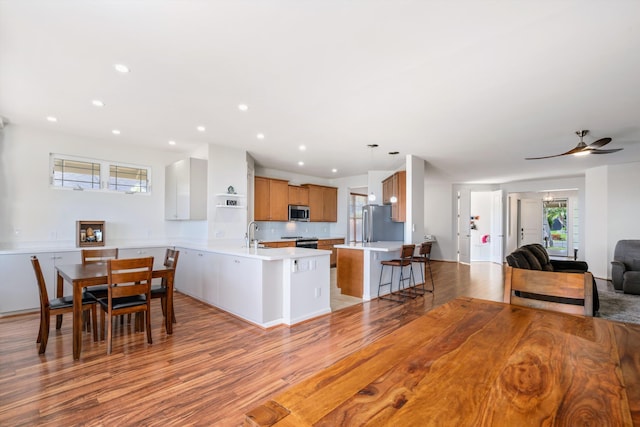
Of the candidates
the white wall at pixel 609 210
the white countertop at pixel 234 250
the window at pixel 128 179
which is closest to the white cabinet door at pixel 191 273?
the white countertop at pixel 234 250

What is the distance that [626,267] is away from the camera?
5730 mm

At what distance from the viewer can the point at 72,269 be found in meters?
3.35

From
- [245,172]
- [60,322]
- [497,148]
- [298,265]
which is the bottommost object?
[60,322]

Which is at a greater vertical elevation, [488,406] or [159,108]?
[159,108]

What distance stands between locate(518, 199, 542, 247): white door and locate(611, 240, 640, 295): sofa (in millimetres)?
4735

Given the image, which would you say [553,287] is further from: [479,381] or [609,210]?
[609,210]

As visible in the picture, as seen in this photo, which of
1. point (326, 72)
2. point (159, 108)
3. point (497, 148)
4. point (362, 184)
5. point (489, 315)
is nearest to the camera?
point (489, 315)

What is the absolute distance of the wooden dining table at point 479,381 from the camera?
684 millimetres

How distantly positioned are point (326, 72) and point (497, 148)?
13.1 feet

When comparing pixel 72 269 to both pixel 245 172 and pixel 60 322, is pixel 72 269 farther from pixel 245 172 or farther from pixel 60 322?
pixel 245 172

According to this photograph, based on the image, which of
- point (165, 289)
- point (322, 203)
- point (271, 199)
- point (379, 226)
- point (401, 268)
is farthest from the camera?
point (322, 203)

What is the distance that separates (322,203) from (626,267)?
646 cm

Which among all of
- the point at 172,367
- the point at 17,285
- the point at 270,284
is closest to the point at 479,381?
the point at 172,367

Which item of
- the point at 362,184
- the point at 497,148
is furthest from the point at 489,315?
the point at 362,184
